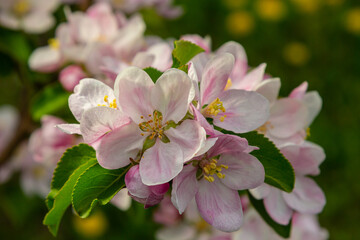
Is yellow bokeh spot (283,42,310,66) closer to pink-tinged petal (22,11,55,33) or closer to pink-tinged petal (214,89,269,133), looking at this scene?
pink-tinged petal (22,11,55,33)

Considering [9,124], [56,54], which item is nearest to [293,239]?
[56,54]

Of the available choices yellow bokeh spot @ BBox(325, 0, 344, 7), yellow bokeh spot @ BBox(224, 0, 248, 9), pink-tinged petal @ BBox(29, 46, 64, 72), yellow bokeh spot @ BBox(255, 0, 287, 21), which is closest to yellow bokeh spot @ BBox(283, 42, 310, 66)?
yellow bokeh spot @ BBox(255, 0, 287, 21)

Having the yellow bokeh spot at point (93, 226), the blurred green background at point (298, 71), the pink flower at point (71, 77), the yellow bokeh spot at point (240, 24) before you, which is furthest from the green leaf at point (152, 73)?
the yellow bokeh spot at point (240, 24)

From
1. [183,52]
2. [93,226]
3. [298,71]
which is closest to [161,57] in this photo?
[183,52]

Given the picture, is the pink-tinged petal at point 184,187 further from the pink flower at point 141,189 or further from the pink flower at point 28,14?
the pink flower at point 28,14

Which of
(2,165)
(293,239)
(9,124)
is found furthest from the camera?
(9,124)

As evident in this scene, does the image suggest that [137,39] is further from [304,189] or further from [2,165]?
[2,165]
